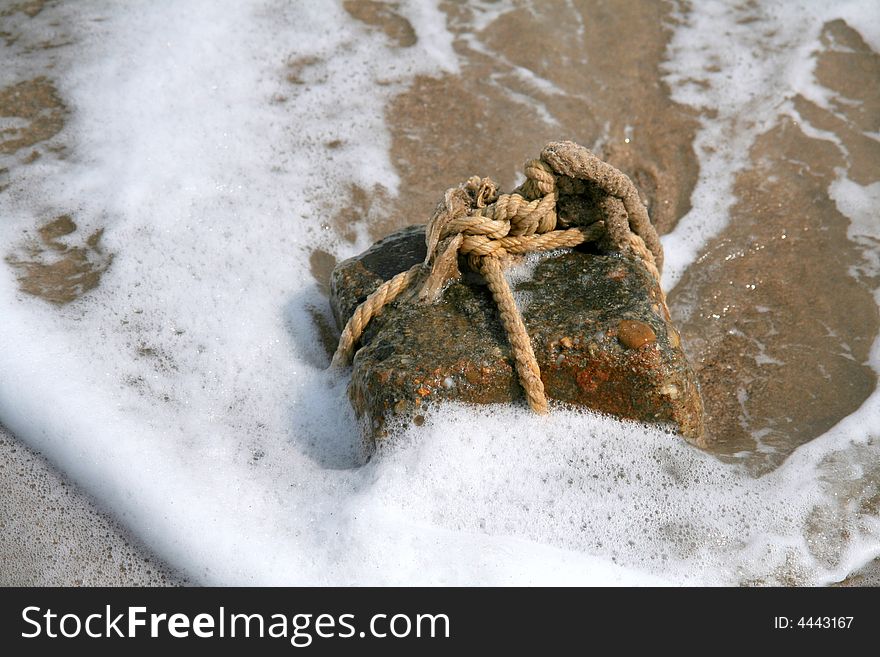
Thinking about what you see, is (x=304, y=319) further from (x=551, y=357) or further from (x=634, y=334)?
(x=634, y=334)

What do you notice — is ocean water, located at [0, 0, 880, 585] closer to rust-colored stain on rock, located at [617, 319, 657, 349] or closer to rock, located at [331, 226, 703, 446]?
rock, located at [331, 226, 703, 446]

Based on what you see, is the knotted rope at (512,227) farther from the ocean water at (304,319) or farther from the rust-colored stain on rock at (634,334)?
the ocean water at (304,319)

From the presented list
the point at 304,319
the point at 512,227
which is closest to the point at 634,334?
the point at 512,227

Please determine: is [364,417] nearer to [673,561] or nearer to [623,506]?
[623,506]

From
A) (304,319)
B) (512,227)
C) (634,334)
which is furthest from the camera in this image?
(304,319)

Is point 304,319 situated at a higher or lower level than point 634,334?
lower

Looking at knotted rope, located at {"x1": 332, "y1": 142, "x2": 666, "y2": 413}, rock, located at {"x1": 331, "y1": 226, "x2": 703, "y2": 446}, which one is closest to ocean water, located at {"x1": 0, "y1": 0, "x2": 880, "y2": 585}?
rock, located at {"x1": 331, "y1": 226, "x2": 703, "y2": 446}
